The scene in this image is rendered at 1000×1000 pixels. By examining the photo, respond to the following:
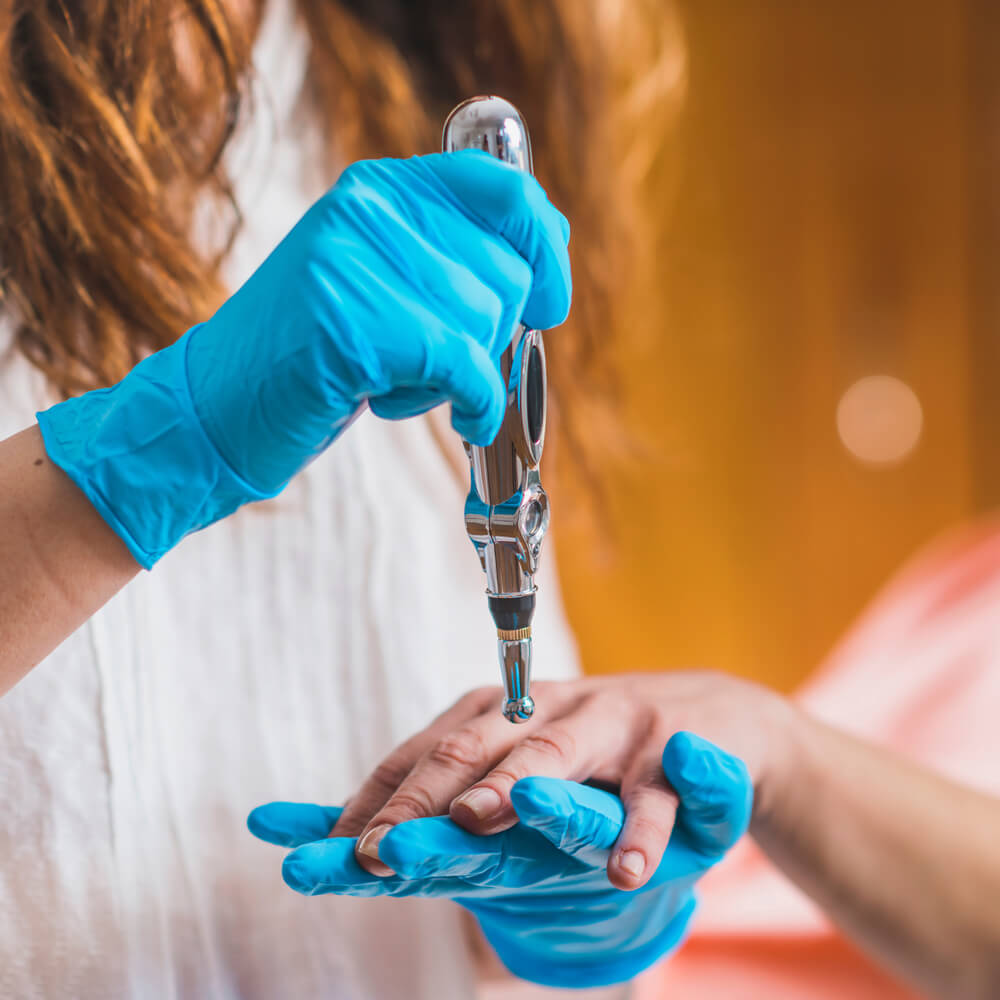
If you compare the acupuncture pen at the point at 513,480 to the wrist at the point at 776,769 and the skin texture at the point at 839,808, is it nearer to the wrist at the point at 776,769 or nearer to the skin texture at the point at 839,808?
the skin texture at the point at 839,808

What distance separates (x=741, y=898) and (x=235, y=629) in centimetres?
60

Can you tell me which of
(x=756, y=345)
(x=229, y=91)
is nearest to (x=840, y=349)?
(x=756, y=345)

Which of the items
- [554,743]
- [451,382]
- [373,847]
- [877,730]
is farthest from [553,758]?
[877,730]

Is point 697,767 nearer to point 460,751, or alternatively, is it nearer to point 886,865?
point 460,751

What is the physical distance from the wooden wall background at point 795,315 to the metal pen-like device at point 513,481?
95 cm

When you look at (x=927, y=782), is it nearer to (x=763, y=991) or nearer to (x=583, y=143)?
(x=763, y=991)

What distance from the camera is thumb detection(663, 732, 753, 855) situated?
45 centimetres

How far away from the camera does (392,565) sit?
2.25ft

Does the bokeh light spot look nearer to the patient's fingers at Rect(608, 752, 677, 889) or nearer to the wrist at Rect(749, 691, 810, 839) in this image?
the wrist at Rect(749, 691, 810, 839)

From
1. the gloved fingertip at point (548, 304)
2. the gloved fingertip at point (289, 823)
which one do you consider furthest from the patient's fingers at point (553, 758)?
the gloved fingertip at point (548, 304)

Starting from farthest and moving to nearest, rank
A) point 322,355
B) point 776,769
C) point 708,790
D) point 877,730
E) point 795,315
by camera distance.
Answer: point 795,315 → point 877,730 → point 776,769 → point 708,790 → point 322,355

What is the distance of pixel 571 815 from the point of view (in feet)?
1.26

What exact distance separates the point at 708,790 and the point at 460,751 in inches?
5.1

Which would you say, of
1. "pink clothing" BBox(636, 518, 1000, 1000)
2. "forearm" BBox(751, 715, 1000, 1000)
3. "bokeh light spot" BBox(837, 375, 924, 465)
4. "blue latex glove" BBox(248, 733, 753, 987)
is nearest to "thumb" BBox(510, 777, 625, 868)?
"blue latex glove" BBox(248, 733, 753, 987)
